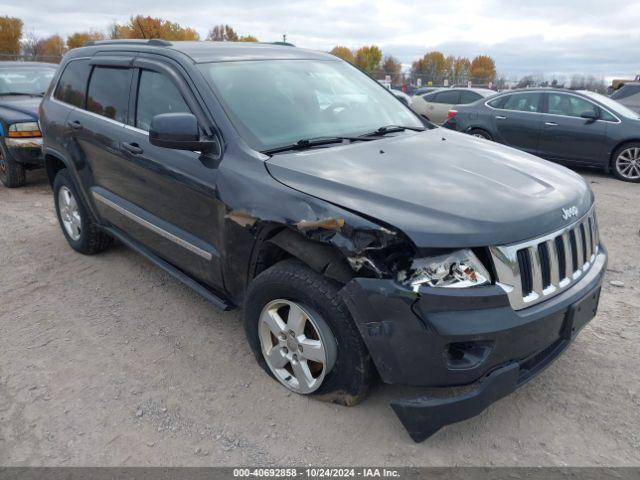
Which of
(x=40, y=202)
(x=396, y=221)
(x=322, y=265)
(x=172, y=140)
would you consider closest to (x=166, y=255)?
(x=172, y=140)

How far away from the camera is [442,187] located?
2568mm

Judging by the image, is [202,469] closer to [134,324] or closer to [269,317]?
[269,317]

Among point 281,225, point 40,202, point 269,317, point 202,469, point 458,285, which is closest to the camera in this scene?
point 458,285

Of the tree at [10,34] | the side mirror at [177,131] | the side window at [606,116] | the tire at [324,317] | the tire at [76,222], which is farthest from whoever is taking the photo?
the tree at [10,34]

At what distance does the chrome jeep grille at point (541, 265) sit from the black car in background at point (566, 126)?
6629 mm

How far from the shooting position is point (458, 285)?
7.34ft

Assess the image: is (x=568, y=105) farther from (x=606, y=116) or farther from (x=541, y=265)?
(x=541, y=265)

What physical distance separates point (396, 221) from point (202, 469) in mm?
1463

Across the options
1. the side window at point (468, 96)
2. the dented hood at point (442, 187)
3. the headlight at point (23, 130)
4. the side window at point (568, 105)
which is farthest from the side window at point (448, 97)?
the dented hood at point (442, 187)

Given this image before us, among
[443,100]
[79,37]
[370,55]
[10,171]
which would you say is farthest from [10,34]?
[10,171]

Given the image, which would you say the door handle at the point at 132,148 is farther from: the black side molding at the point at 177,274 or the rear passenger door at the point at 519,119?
the rear passenger door at the point at 519,119

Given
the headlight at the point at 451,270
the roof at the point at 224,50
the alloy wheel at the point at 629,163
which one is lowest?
the alloy wheel at the point at 629,163

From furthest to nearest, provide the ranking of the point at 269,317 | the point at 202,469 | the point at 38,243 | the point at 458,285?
the point at 38,243 → the point at 269,317 → the point at 202,469 → the point at 458,285

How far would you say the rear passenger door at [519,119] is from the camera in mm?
9133
